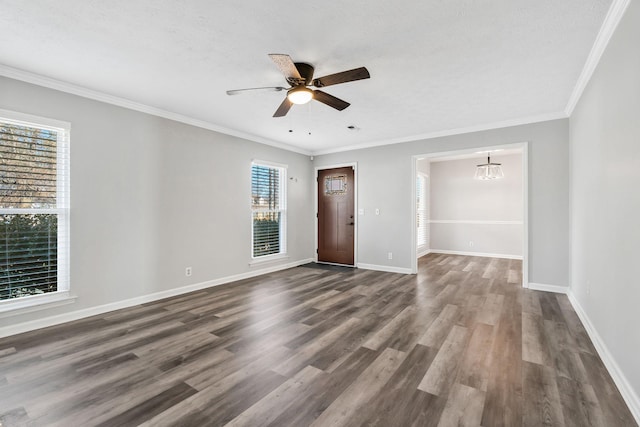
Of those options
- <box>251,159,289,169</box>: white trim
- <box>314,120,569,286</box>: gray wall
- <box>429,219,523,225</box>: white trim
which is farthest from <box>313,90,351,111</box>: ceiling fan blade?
<box>429,219,523,225</box>: white trim

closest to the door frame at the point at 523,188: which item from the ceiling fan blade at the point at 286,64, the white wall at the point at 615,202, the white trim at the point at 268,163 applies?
the white wall at the point at 615,202

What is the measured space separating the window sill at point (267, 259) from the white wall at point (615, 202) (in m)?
4.62

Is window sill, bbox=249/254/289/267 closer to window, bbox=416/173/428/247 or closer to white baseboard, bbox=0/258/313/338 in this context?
white baseboard, bbox=0/258/313/338

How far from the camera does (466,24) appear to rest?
7.18 feet

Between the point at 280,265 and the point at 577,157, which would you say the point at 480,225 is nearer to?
the point at 577,157

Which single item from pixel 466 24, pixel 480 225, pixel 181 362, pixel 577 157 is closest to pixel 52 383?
pixel 181 362

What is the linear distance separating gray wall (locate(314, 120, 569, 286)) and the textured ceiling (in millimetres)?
665

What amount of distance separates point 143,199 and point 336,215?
3837mm

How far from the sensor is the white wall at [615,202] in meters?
1.80

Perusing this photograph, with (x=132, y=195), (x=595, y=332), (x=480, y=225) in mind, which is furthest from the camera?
(x=480, y=225)

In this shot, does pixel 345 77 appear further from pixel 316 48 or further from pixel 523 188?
pixel 523 188

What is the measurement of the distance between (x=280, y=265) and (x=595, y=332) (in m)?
4.73

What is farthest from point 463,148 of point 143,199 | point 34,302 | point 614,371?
point 34,302

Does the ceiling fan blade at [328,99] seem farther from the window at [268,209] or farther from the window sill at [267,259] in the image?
the window sill at [267,259]
